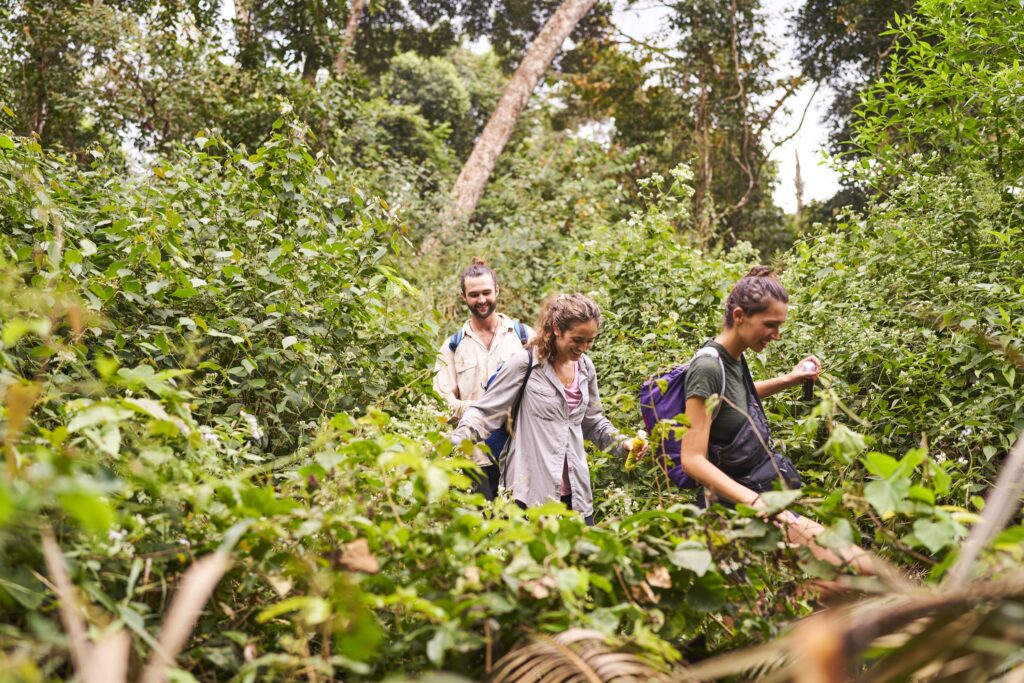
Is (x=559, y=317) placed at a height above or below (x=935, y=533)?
above

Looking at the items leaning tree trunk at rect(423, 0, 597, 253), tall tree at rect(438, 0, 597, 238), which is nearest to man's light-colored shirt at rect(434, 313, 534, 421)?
leaning tree trunk at rect(423, 0, 597, 253)

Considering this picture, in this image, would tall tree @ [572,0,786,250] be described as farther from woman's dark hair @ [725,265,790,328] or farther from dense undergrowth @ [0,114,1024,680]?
woman's dark hair @ [725,265,790,328]

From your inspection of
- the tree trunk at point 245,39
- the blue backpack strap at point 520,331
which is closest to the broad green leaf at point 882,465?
the blue backpack strap at point 520,331

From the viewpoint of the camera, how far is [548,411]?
11.5ft

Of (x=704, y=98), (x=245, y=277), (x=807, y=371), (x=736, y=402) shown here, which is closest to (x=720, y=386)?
(x=736, y=402)

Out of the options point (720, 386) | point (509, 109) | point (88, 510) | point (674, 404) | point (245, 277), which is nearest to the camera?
point (88, 510)

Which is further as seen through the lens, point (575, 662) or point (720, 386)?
point (720, 386)

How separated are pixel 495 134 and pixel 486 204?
8.95 feet

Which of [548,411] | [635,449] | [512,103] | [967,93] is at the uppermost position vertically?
[512,103]

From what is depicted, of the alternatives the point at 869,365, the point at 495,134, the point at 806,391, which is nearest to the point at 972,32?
the point at 869,365

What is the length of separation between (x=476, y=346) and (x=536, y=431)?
990 mm

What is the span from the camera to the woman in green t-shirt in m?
2.78

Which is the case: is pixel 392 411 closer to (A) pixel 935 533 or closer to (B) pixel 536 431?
(B) pixel 536 431

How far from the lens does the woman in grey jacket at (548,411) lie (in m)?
3.40
